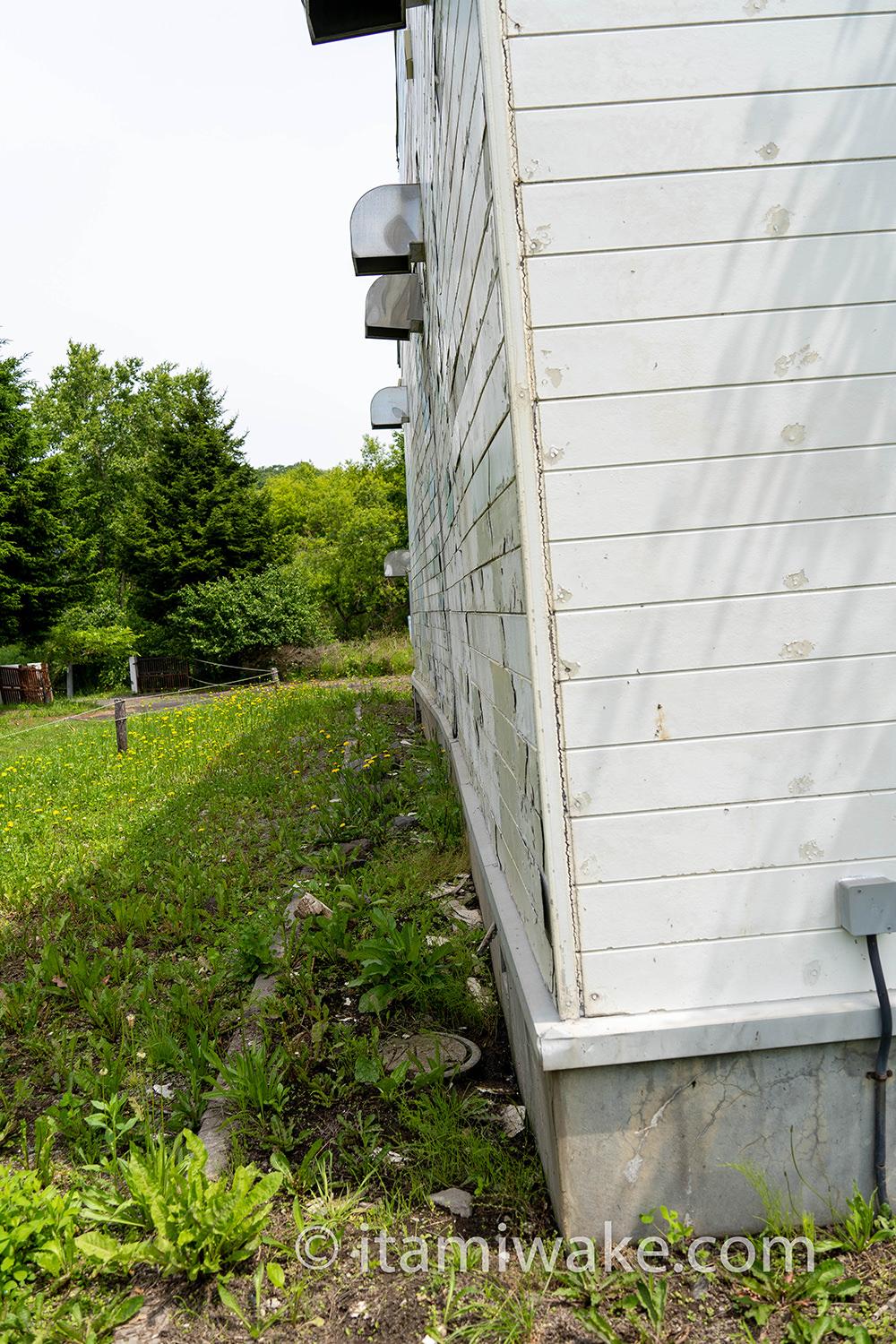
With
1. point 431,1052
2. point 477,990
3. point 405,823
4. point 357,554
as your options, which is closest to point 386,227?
point 405,823

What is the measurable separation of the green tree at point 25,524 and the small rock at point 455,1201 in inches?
907

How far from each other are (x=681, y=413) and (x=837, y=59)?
0.89 meters

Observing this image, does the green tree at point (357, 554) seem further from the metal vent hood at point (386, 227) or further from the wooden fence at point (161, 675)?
the metal vent hood at point (386, 227)

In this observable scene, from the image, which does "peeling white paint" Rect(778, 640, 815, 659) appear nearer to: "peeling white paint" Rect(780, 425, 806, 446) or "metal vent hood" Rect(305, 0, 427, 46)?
"peeling white paint" Rect(780, 425, 806, 446)

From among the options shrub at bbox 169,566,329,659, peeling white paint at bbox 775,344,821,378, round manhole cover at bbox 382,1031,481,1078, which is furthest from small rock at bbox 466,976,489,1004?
shrub at bbox 169,566,329,659

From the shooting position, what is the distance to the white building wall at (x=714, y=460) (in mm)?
1920

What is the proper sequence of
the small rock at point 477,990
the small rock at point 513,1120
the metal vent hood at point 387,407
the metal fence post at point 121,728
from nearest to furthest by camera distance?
1. the small rock at point 513,1120
2. the small rock at point 477,990
3. the metal fence post at point 121,728
4. the metal vent hood at point 387,407

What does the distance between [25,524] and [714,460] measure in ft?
80.1

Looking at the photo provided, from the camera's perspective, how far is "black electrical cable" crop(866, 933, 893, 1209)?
197cm

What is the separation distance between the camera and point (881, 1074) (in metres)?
2.00

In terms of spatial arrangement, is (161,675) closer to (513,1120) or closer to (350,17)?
(350,17)

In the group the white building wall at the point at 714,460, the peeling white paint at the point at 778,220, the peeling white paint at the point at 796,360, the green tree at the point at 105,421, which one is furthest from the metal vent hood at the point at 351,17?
the green tree at the point at 105,421

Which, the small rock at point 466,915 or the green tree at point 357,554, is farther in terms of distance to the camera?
the green tree at point 357,554

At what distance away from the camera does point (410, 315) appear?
6.68m
